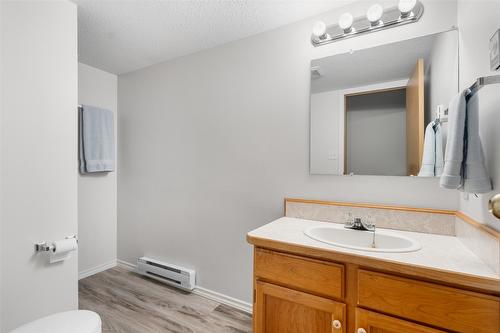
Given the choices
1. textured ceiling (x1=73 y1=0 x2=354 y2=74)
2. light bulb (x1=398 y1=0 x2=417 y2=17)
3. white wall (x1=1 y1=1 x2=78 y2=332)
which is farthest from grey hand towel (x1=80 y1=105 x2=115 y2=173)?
light bulb (x1=398 y1=0 x2=417 y2=17)

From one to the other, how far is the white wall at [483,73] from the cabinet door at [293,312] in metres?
0.72

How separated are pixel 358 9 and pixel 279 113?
2.70 feet

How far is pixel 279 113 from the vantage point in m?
1.87

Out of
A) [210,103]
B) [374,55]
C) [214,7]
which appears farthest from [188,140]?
[374,55]

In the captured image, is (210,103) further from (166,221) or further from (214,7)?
(166,221)

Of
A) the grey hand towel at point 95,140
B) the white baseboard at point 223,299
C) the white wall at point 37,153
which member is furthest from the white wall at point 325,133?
the grey hand towel at point 95,140

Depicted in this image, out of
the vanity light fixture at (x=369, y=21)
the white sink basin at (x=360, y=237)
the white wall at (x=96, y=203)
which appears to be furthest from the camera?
the white wall at (x=96, y=203)

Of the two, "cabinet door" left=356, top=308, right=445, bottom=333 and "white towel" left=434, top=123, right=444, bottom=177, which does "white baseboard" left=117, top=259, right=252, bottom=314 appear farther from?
"white towel" left=434, top=123, right=444, bottom=177

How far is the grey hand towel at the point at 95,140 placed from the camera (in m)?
2.36

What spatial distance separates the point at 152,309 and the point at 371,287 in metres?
1.77

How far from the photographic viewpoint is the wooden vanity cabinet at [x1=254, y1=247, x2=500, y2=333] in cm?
87

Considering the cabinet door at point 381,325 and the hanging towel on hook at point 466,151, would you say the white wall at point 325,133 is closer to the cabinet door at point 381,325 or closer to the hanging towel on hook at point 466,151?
the hanging towel on hook at point 466,151

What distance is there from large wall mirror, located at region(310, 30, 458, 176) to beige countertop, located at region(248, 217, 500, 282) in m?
0.39

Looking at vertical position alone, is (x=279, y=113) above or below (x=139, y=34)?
below
